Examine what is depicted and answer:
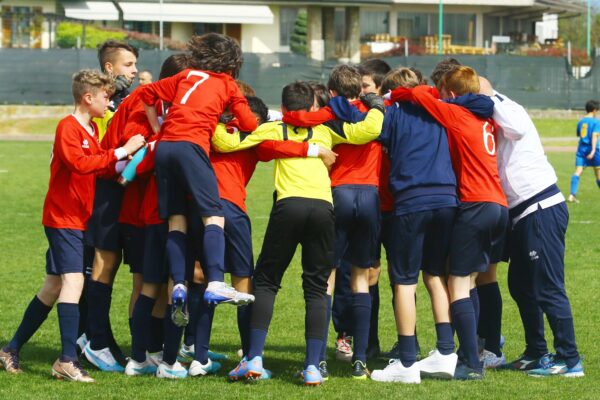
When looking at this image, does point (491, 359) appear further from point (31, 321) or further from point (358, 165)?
point (31, 321)

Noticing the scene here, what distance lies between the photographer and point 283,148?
683 centimetres

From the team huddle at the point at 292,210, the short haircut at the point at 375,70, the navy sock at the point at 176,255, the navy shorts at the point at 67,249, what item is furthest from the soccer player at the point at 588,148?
the navy shorts at the point at 67,249

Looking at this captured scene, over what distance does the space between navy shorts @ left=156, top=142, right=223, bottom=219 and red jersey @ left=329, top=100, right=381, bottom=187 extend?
35.0 inches

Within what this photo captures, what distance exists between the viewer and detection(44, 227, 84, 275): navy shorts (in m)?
6.92

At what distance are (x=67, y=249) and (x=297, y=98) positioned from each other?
1.78 meters

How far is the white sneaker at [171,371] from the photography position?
6938 millimetres

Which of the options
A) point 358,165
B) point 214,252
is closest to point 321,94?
point 358,165

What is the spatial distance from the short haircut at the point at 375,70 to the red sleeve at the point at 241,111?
1256 mm

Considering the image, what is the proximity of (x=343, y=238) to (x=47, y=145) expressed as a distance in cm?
2637

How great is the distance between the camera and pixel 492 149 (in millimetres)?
7051

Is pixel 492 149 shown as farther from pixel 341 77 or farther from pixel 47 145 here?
pixel 47 145

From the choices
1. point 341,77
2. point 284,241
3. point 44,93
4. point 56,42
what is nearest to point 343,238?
point 284,241

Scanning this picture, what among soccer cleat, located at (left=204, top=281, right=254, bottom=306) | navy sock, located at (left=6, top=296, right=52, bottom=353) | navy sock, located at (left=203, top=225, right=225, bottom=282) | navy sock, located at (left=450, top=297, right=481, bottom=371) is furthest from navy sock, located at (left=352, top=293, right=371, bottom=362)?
navy sock, located at (left=6, top=296, right=52, bottom=353)

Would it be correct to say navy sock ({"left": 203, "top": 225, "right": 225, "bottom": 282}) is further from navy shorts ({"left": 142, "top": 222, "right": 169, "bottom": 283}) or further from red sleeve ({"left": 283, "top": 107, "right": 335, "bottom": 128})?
red sleeve ({"left": 283, "top": 107, "right": 335, "bottom": 128})
